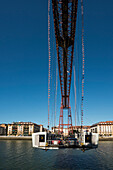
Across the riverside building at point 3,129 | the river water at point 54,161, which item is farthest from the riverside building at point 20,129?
the river water at point 54,161

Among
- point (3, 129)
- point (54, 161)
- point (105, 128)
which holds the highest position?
point (54, 161)

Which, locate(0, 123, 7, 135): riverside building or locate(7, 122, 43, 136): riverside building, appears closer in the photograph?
locate(7, 122, 43, 136): riverside building

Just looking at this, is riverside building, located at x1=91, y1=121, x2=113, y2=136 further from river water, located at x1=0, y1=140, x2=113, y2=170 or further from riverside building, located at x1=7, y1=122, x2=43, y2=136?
river water, located at x1=0, y1=140, x2=113, y2=170

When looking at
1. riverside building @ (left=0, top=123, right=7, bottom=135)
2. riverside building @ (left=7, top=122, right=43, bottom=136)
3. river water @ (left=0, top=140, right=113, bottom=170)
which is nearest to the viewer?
river water @ (left=0, top=140, right=113, bottom=170)

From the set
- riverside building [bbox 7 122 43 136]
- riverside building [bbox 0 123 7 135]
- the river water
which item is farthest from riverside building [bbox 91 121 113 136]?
the river water

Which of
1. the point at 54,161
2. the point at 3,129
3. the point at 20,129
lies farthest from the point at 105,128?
the point at 54,161

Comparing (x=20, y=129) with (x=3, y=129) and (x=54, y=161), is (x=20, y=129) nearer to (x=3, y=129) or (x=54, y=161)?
(x=3, y=129)

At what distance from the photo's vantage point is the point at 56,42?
4781 cm

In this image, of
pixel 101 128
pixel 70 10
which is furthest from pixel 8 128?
pixel 70 10

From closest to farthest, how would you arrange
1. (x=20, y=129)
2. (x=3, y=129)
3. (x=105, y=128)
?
(x=105, y=128) < (x=20, y=129) < (x=3, y=129)

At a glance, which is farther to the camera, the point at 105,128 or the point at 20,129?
the point at 20,129

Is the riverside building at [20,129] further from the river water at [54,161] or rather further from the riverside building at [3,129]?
the river water at [54,161]

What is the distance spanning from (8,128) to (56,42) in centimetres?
15230

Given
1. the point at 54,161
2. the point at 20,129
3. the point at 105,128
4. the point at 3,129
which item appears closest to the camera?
the point at 54,161
